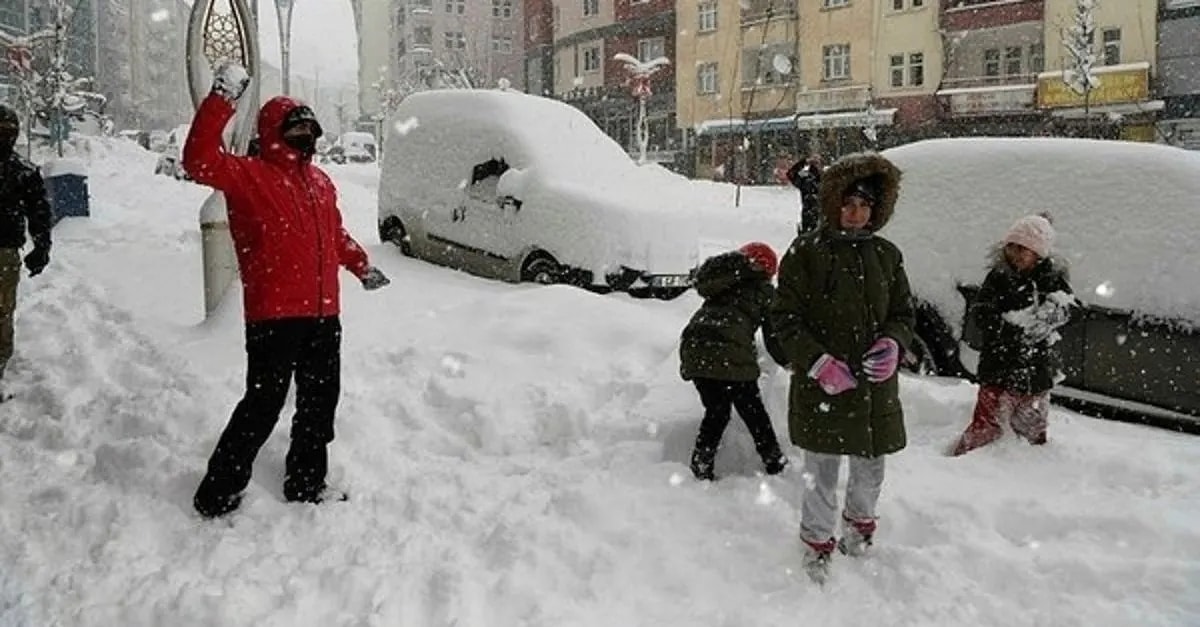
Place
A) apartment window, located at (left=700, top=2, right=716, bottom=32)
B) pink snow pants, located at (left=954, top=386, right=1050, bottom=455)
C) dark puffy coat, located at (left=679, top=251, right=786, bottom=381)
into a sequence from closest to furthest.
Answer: dark puffy coat, located at (left=679, top=251, right=786, bottom=381) < pink snow pants, located at (left=954, top=386, right=1050, bottom=455) < apartment window, located at (left=700, top=2, right=716, bottom=32)

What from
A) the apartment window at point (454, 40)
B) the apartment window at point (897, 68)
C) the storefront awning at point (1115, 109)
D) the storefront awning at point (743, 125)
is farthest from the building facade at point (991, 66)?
the apartment window at point (454, 40)

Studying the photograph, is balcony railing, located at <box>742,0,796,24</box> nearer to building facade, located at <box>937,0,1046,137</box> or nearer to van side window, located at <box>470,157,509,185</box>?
building facade, located at <box>937,0,1046,137</box>

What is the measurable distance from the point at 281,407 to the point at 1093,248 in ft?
14.7

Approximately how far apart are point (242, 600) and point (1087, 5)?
30182mm

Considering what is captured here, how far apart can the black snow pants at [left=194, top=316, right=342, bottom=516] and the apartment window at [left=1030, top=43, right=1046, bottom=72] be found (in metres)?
31.5

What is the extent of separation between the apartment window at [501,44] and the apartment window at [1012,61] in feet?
133

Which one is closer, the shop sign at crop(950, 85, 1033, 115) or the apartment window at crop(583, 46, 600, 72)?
the shop sign at crop(950, 85, 1033, 115)

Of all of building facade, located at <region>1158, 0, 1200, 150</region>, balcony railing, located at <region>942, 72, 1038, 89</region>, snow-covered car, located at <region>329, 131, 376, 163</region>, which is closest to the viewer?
building facade, located at <region>1158, 0, 1200, 150</region>

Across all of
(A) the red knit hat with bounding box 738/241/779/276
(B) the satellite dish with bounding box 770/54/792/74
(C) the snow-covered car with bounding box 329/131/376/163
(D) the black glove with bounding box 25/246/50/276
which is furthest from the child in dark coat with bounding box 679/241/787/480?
(C) the snow-covered car with bounding box 329/131/376/163

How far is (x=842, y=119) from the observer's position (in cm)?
3397

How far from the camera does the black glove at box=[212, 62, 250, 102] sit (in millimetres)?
3426

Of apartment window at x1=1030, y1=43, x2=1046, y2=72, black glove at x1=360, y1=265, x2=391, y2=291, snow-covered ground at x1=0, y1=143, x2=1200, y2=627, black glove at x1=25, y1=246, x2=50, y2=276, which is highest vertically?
apartment window at x1=1030, y1=43, x2=1046, y2=72

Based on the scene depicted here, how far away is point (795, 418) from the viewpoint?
351 centimetres

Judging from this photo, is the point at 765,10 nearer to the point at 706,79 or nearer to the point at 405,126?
the point at 706,79
